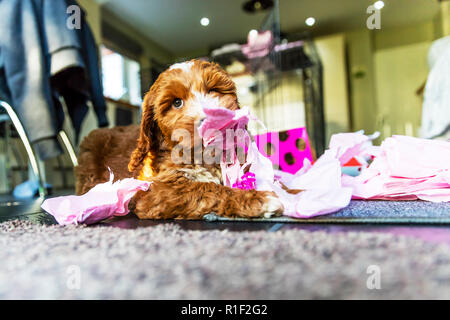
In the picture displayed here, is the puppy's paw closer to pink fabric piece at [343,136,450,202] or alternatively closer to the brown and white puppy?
the brown and white puppy

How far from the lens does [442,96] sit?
95.3 inches

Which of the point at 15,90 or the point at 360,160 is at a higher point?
the point at 15,90

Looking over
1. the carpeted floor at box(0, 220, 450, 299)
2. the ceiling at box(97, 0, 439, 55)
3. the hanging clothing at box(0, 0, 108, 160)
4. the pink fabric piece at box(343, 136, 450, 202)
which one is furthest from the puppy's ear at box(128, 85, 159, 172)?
the ceiling at box(97, 0, 439, 55)

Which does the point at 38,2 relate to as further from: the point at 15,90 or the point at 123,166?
the point at 123,166

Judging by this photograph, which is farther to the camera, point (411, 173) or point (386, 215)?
point (411, 173)

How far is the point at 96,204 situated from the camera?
985 millimetres

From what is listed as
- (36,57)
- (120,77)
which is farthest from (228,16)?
(36,57)

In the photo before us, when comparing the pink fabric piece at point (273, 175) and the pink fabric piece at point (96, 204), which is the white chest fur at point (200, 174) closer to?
the pink fabric piece at point (273, 175)

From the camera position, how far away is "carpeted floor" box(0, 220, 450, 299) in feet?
1.41

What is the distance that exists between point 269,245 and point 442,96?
2.54 m

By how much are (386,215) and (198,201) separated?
562 millimetres

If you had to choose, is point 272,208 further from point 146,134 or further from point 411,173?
point 411,173

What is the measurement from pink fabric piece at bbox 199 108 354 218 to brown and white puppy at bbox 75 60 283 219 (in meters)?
0.04

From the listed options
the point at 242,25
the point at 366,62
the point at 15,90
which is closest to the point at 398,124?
the point at 366,62
